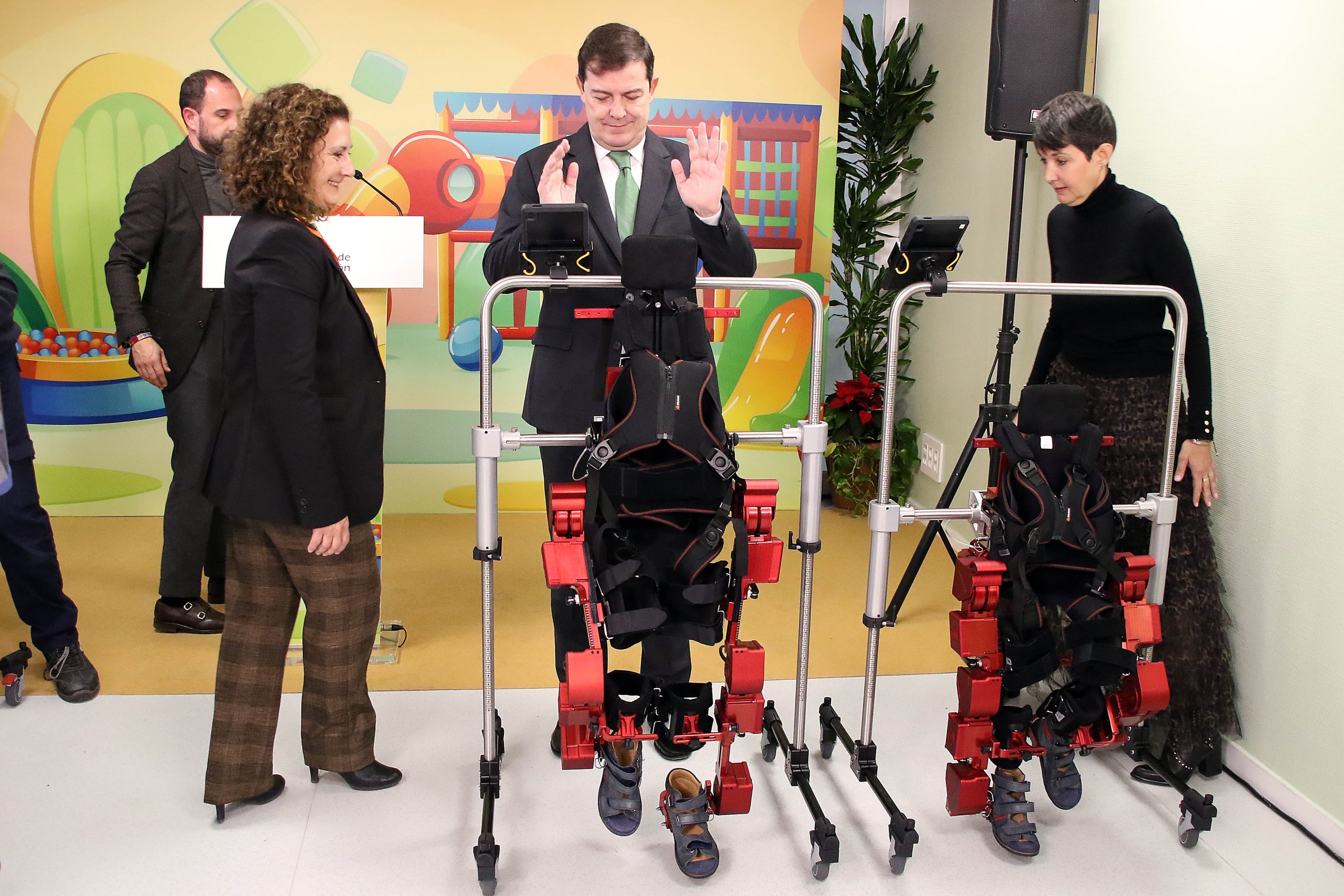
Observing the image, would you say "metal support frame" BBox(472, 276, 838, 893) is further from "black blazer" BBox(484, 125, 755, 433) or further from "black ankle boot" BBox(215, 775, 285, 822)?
"black ankle boot" BBox(215, 775, 285, 822)

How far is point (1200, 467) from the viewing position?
2629 mm

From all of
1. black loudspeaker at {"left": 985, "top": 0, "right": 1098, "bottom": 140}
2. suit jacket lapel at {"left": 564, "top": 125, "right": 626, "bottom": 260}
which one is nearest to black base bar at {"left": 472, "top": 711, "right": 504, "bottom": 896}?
suit jacket lapel at {"left": 564, "top": 125, "right": 626, "bottom": 260}

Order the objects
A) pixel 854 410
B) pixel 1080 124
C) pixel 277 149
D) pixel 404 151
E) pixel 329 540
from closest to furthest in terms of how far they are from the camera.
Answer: pixel 277 149, pixel 329 540, pixel 1080 124, pixel 404 151, pixel 854 410

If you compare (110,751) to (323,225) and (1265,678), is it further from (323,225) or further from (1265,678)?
(1265,678)

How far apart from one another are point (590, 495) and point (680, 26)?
3.22 meters

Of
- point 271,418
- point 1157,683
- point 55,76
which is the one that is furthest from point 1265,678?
point 55,76

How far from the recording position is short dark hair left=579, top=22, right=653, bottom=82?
244 centimetres

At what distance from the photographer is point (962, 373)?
15.1ft

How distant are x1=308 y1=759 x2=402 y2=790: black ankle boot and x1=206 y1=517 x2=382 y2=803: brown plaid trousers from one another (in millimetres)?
143

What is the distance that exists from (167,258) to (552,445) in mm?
1938

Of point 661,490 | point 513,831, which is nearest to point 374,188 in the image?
point 661,490

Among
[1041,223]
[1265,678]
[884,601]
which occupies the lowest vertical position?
[1265,678]

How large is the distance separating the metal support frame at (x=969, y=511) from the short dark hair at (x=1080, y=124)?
369 mm

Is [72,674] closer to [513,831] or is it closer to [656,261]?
[513,831]
